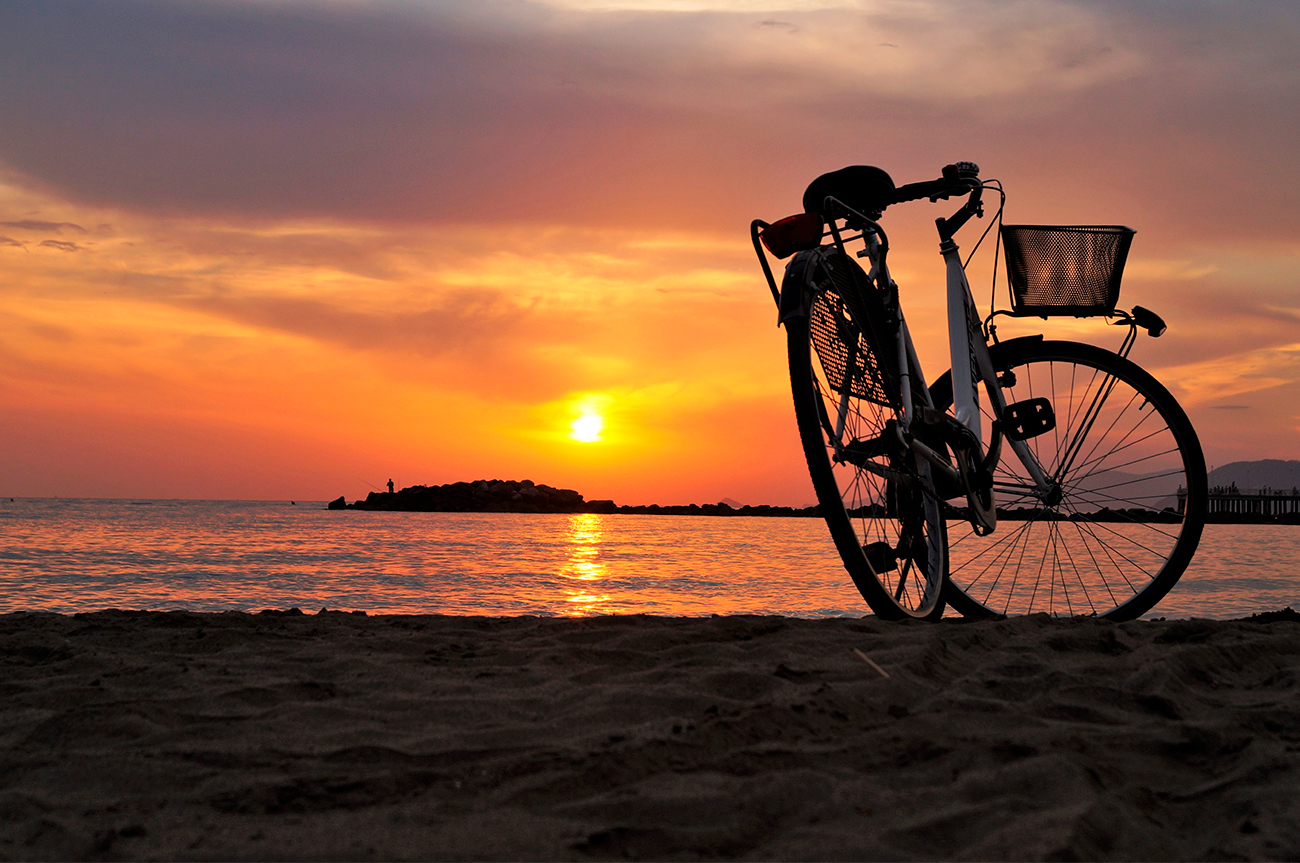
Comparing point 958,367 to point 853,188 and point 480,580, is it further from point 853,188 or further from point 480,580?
point 480,580

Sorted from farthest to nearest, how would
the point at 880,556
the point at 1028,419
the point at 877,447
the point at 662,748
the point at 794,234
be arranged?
the point at 1028,419 → the point at 880,556 → the point at 877,447 → the point at 794,234 → the point at 662,748

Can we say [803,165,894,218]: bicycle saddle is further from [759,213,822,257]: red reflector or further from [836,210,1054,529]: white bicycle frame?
[759,213,822,257]: red reflector

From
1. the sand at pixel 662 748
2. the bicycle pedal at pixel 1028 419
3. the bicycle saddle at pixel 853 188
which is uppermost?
the bicycle saddle at pixel 853 188

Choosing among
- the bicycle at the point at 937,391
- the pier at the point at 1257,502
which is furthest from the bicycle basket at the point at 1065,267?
the pier at the point at 1257,502

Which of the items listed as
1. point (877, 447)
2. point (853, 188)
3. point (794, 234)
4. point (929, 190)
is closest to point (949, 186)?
point (929, 190)

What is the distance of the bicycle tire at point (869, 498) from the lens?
301 cm

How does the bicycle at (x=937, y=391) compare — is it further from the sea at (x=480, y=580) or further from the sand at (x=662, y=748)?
the sea at (x=480, y=580)

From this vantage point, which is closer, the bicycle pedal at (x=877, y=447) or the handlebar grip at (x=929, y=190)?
the bicycle pedal at (x=877, y=447)

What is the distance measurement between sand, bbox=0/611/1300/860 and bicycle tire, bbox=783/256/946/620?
15.0 inches

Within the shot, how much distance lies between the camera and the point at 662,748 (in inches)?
69.7

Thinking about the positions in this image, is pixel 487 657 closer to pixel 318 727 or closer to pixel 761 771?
pixel 318 727

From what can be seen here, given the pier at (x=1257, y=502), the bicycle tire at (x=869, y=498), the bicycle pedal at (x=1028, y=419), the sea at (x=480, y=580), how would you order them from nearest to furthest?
1. the bicycle tire at (x=869, y=498)
2. the bicycle pedal at (x=1028, y=419)
3. the sea at (x=480, y=580)
4. the pier at (x=1257, y=502)

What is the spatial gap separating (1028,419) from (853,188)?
55.7 inches

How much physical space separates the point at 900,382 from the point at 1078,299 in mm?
1136
